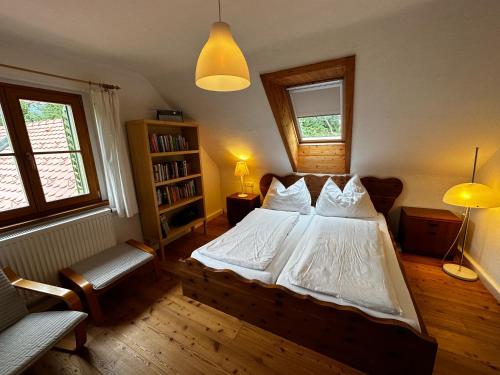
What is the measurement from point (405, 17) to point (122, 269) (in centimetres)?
294

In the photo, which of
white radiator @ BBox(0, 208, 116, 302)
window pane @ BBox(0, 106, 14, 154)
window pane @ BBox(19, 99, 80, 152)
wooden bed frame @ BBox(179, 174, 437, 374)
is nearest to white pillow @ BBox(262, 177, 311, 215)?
wooden bed frame @ BBox(179, 174, 437, 374)

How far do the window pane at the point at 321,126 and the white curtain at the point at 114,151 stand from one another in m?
2.23

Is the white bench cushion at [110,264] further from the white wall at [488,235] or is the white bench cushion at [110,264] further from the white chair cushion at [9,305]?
the white wall at [488,235]

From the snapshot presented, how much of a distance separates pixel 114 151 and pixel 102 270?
1.18 m

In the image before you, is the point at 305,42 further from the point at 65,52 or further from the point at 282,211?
the point at 65,52

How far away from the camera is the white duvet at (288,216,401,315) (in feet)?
4.34

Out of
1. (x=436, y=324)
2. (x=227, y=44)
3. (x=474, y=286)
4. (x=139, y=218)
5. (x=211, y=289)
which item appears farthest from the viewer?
(x=139, y=218)

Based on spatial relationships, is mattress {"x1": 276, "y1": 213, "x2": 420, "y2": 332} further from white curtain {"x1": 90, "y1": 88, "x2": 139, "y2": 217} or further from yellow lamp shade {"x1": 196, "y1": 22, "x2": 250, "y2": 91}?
white curtain {"x1": 90, "y1": 88, "x2": 139, "y2": 217}

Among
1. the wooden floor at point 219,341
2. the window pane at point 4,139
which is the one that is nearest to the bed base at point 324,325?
the wooden floor at point 219,341

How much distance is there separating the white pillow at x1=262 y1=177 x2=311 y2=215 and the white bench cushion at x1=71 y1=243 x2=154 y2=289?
166 centimetres

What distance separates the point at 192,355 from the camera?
1498 mm

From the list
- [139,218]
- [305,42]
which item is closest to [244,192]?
[139,218]

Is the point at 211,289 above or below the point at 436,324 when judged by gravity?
above

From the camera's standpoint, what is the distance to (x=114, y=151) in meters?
2.26
